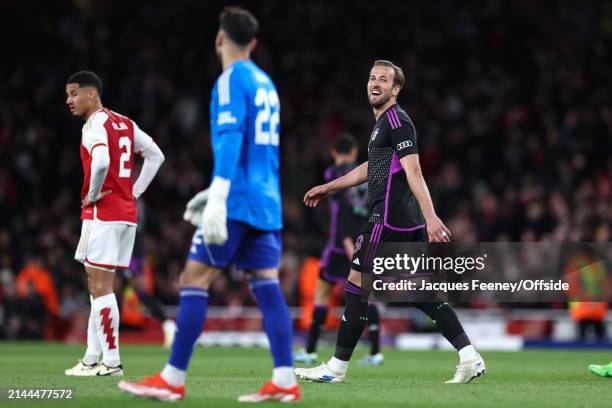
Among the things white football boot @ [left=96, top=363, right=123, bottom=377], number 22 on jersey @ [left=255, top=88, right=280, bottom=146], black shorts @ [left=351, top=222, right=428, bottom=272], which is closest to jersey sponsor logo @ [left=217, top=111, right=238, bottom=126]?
number 22 on jersey @ [left=255, top=88, right=280, bottom=146]

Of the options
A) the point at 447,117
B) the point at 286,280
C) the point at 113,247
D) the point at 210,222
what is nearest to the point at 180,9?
the point at 447,117

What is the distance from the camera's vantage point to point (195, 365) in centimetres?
1145

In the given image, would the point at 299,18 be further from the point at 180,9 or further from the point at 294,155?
the point at 294,155

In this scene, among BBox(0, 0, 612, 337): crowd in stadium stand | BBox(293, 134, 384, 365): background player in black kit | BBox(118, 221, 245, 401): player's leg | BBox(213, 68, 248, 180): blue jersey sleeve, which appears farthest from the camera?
BBox(0, 0, 612, 337): crowd in stadium stand

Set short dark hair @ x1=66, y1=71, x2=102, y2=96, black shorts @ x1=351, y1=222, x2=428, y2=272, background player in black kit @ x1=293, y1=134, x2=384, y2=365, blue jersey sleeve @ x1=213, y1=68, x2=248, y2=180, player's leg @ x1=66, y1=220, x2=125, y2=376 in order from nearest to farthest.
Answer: blue jersey sleeve @ x1=213, y1=68, x2=248, y2=180
black shorts @ x1=351, y1=222, x2=428, y2=272
player's leg @ x1=66, y1=220, x2=125, y2=376
short dark hair @ x1=66, y1=71, x2=102, y2=96
background player in black kit @ x1=293, y1=134, x2=384, y2=365

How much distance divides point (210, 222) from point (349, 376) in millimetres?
3780

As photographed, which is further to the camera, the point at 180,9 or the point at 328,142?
the point at 180,9

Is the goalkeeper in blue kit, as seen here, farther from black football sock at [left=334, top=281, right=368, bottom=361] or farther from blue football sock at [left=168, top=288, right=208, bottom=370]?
black football sock at [left=334, top=281, right=368, bottom=361]

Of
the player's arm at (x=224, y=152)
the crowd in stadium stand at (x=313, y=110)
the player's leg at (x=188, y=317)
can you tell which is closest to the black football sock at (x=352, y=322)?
the player's leg at (x=188, y=317)

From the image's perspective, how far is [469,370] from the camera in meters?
8.23

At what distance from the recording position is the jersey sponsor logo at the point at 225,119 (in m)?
6.27

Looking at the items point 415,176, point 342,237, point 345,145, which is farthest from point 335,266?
point 415,176

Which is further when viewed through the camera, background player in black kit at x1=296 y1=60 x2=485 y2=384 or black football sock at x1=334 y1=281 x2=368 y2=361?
black football sock at x1=334 y1=281 x2=368 y2=361

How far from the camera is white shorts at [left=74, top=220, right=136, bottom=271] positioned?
8.94 metres
